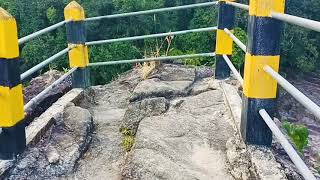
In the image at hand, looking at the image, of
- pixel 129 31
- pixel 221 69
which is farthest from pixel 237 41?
pixel 129 31

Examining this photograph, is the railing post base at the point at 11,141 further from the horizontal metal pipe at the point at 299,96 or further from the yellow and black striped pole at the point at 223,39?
the yellow and black striped pole at the point at 223,39

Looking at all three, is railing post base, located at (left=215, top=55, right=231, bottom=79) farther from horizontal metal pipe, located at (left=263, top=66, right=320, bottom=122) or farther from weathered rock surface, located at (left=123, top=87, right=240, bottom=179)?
horizontal metal pipe, located at (left=263, top=66, right=320, bottom=122)

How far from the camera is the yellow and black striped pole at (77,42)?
4.39m

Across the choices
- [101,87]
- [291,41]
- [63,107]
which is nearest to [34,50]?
[291,41]

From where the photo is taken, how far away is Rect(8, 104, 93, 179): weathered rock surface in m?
3.01

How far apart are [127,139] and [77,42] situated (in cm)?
143

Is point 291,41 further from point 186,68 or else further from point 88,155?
point 88,155

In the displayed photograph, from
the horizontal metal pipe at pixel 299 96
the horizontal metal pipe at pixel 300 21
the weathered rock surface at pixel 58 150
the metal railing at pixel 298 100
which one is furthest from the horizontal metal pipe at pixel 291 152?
the weathered rock surface at pixel 58 150

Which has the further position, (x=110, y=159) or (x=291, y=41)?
(x=291, y=41)

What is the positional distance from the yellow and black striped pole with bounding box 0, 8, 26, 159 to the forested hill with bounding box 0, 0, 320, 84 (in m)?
11.5

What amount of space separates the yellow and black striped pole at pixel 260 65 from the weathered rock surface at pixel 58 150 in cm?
124

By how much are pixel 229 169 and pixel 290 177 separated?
436mm

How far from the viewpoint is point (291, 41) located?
61.2ft

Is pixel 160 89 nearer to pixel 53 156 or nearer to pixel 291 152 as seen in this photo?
pixel 53 156
